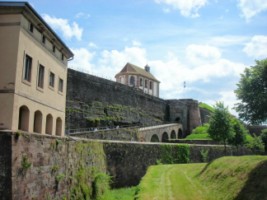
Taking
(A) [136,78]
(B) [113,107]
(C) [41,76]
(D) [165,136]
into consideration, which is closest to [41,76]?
(C) [41,76]

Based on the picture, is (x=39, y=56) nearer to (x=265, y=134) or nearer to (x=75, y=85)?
(x=75, y=85)

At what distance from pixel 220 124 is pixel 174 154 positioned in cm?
506

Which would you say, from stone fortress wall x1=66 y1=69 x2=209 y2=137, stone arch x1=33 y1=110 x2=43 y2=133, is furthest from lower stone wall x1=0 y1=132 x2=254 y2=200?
stone fortress wall x1=66 y1=69 x2=209 y2=137

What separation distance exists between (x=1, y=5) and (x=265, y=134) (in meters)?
47.6

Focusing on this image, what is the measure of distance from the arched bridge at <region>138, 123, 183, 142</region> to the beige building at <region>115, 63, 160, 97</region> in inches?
866

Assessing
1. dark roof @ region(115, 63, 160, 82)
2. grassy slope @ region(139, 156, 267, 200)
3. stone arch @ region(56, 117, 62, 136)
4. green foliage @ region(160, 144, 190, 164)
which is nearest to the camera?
grassy slope @ region(139, 156, 267, 200)

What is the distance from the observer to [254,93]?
19156mm

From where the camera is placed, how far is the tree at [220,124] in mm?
32188

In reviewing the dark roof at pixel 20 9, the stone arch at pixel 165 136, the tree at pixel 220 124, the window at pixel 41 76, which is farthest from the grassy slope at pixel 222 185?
the stone arch at pixel 165 136

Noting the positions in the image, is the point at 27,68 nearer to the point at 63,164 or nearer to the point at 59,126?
the point at 63,164

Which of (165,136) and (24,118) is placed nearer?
(24,118)

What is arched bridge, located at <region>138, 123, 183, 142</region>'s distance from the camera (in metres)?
43.5

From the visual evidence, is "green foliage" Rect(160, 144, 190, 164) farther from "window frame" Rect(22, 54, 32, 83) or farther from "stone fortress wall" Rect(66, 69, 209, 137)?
"window frame" Rect(22, 54, 32, 83)

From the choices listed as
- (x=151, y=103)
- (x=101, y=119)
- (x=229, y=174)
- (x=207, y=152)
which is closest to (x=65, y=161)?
(x=229, y=174)
